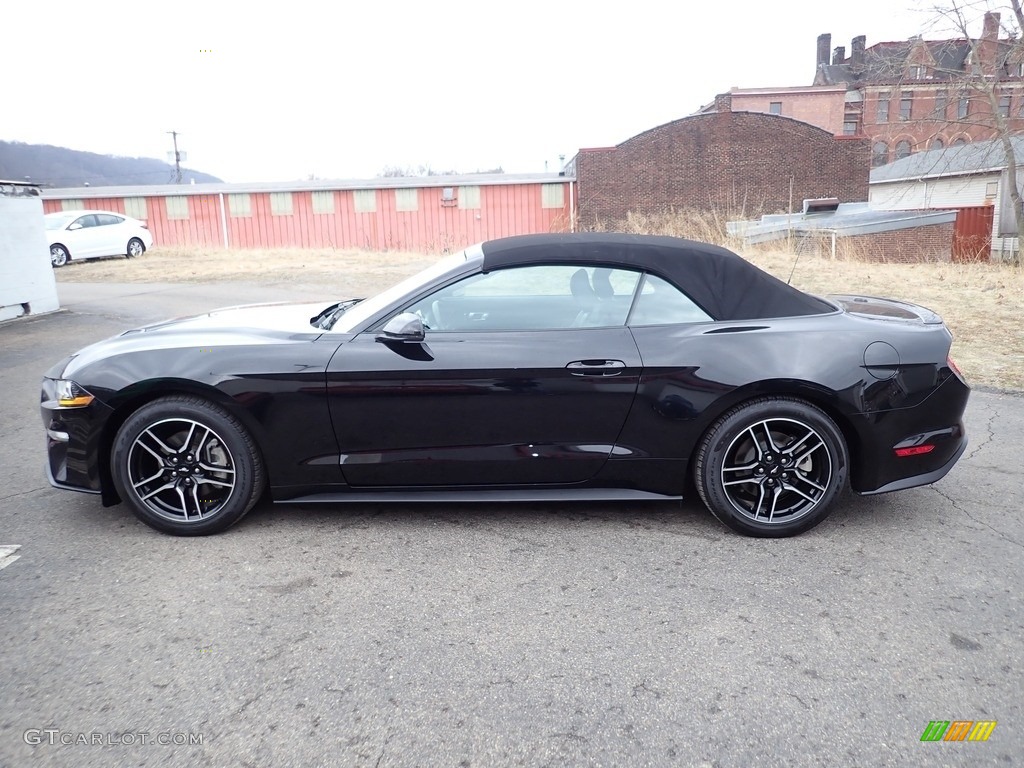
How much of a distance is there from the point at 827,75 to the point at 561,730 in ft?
255

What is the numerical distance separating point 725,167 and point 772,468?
38.5 meters

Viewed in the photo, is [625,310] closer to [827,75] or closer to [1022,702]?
[1022,702]

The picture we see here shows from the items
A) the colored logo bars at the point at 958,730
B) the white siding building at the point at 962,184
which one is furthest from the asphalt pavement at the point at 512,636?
the white siding building at the point at 962,184

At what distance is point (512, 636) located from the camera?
300 cm

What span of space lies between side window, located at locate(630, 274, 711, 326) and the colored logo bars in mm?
2058

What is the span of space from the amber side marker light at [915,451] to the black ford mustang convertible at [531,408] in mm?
11

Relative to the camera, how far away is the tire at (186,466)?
12.6 feet

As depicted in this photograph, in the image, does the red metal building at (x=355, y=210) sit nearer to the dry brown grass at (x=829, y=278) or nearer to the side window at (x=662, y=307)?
the dry brown grass at (x=829, y=278)

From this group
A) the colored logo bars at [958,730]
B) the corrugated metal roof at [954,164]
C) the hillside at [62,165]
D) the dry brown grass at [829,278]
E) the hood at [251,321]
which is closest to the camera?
the colored logo bars at [958,730]

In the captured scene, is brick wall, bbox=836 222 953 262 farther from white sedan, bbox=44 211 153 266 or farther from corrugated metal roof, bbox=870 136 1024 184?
white sedan, bbox=44 211 153 266

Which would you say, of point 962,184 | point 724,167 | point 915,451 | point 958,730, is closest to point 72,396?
point 958,730

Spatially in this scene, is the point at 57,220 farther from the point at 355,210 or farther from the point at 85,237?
the point at 355,210

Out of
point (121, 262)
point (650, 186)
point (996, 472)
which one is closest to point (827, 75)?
point (650, 186)

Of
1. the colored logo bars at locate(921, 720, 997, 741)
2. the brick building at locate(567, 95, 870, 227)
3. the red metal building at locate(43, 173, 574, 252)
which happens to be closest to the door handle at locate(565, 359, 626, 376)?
the colored logo bars at locate(921, 720, 997, 741)
